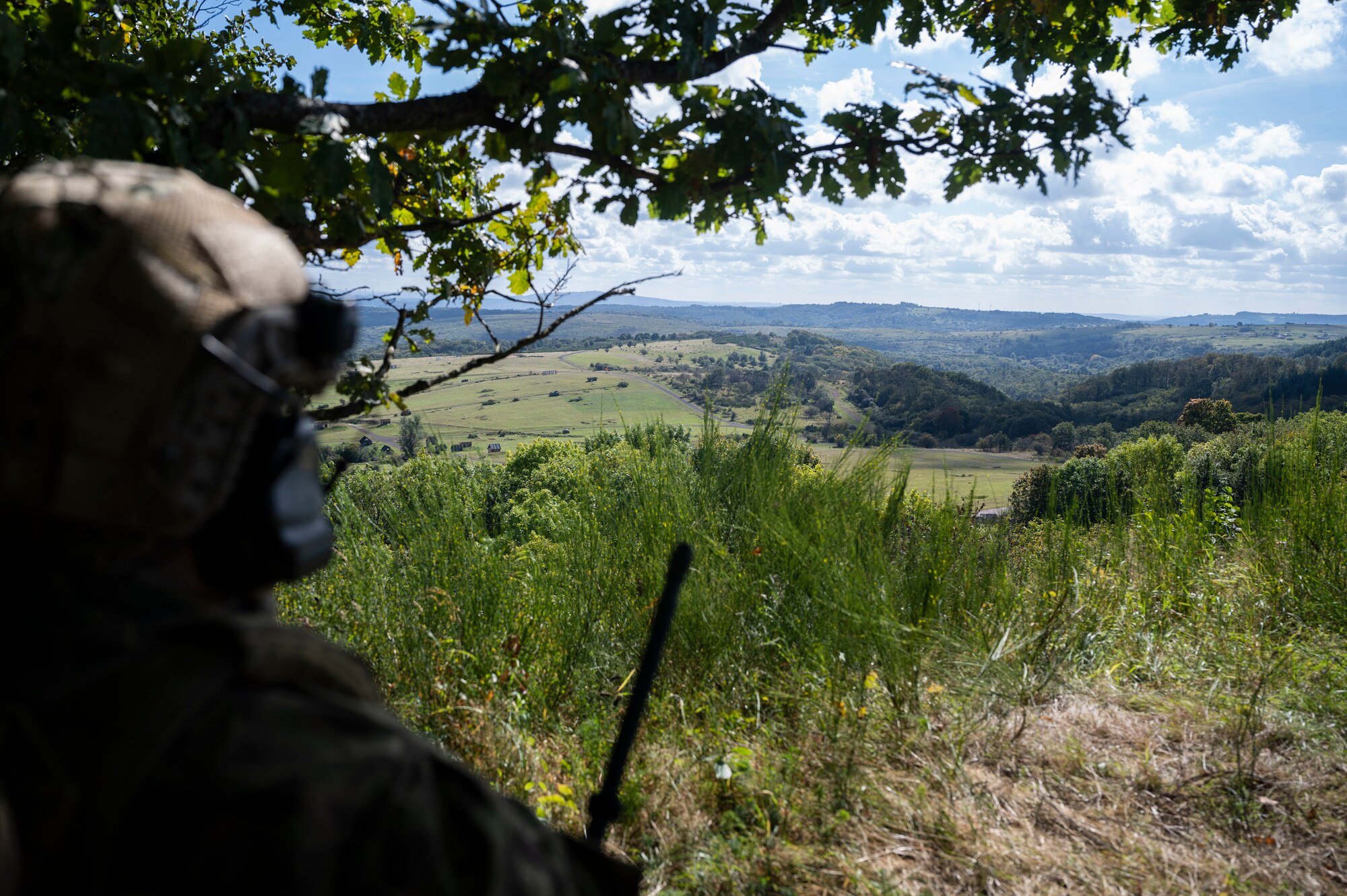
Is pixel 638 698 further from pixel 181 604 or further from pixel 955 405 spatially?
pixel 955 405

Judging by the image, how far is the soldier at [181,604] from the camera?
663 mm

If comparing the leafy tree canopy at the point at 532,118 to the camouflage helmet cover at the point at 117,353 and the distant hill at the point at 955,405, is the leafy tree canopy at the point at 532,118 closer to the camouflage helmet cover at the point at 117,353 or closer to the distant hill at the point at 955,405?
the camouflage helmet cover at the point at 117,353

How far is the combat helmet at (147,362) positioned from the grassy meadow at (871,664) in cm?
222

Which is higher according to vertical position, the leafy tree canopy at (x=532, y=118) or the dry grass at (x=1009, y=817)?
the leafy tree canopy at (x=532, y=118)

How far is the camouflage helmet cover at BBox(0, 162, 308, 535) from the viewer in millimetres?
791

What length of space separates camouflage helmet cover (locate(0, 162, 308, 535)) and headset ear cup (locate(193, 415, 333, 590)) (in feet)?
0.13

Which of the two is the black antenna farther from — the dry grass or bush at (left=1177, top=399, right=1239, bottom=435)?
bush at (left=1177, top=399, right=1239, bottom=435)

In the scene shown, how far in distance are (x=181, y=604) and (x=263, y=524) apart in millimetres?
130

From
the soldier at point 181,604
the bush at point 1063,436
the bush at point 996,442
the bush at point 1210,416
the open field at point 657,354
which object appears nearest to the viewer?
the soldier at point 181,604

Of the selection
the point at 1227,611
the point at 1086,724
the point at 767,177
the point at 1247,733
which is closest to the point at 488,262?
the point at 767,177

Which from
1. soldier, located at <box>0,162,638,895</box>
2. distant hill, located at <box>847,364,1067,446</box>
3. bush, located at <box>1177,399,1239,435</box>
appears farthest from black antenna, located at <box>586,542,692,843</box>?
bush, located at <box>1177,399,1239,435</box>

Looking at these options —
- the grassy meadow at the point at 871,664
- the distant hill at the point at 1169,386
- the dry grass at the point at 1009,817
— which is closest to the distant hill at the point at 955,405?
the distant hill at the point at 1169,386

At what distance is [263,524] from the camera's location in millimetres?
911

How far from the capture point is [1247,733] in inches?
130
